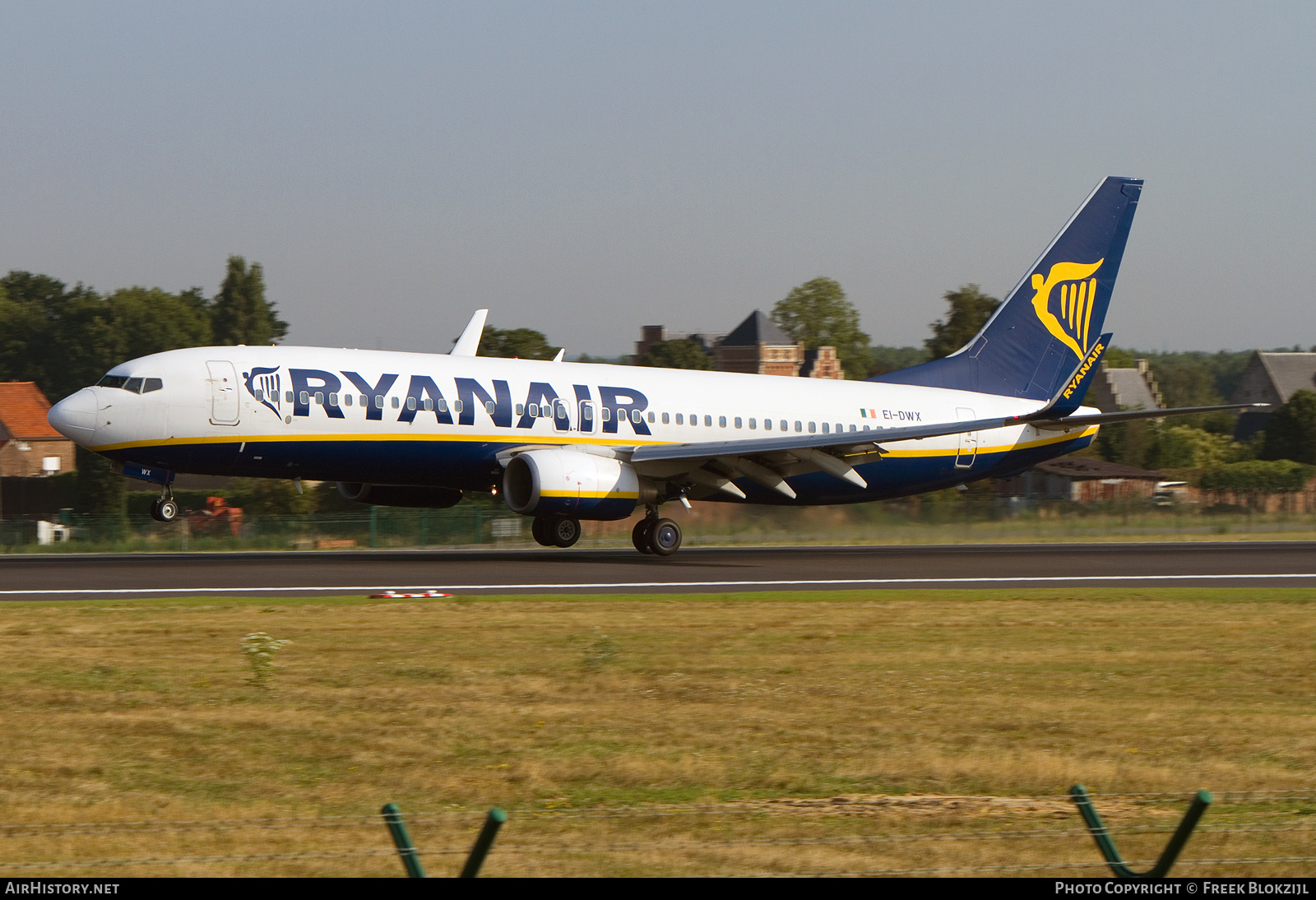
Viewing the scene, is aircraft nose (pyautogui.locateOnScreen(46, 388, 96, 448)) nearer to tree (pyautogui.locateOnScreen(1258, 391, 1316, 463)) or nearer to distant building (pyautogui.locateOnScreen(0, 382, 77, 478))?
distant building (pyautogui.locateOnScreen(0, 382, 77, 478))

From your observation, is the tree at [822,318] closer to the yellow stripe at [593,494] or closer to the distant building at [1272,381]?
the distant building at [1272,381]

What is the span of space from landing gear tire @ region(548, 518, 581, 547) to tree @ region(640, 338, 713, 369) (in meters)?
88.7

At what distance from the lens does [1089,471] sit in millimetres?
84562

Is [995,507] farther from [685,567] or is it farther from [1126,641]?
[1126,641]

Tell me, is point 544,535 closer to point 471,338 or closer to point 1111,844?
point 471,338

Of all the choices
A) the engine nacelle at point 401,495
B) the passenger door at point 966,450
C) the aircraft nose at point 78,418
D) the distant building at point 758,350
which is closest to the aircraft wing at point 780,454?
the passenger door at point 966,450

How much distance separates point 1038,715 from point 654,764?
4243 millimetres

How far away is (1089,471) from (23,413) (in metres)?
66.1

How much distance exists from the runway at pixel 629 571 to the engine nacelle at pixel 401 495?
1336 mm

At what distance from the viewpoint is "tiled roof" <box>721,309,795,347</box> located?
457 ft

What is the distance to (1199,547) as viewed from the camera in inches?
1548

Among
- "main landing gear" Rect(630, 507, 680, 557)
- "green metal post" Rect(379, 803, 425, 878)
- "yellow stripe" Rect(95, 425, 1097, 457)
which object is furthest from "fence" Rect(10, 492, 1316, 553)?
"green metal post" Rect(379, 803, 425, 878)

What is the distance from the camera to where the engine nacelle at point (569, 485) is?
96.0 ft
